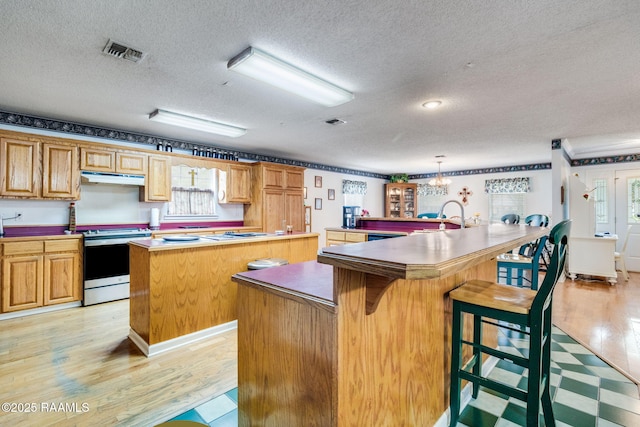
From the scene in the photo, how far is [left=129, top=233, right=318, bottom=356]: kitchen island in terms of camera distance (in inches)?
101

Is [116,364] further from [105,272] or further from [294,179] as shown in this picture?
[294,179]

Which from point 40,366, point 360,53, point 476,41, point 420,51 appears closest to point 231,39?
point 360,53

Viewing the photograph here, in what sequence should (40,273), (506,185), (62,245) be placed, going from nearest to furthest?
(40,273) < (62,245) < (506,185)

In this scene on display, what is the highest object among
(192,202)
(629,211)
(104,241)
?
(192,202)

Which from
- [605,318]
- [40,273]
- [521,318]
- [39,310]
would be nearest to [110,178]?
[40,273]

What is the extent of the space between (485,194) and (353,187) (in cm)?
349

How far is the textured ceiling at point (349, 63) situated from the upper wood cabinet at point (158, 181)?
19.7 inches

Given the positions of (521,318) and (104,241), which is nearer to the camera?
(521,318)

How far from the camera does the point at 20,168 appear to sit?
3.58 metres

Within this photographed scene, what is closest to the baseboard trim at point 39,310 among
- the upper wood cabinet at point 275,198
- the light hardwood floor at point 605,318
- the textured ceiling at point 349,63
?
the textured ceiling at point 349,63

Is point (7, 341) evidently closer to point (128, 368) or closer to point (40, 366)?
point (40, 366)

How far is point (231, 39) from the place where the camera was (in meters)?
2.03

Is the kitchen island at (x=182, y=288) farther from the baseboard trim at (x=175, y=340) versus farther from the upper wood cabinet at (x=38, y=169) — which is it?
the upper wood cabinet at (x=38, y=169)

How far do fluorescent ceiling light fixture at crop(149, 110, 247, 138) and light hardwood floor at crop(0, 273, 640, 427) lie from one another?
7.75 ft
